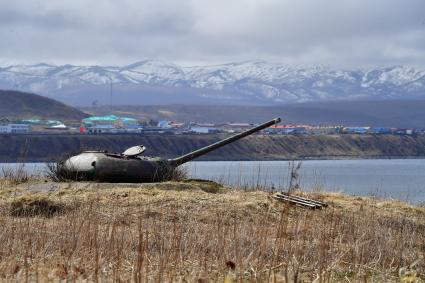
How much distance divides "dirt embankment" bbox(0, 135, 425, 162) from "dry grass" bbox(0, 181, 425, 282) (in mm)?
108422

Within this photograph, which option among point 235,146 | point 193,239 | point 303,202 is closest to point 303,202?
point 303,202

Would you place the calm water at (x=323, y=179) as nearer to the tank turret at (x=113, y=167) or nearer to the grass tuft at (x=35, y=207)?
the tank turret at (x=113, y=167)

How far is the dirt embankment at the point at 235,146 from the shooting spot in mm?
141125

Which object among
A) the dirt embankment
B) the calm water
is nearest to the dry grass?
the calm water

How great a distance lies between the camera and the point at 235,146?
152m

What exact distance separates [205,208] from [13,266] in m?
8.10

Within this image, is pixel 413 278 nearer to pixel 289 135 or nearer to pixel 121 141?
pixel 121 141

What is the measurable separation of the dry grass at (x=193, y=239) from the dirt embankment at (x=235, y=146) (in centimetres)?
10842

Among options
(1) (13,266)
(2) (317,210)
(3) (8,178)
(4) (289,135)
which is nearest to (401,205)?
(2) (317,210)

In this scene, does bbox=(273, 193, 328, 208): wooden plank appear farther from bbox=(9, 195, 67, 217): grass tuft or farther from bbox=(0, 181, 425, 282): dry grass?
bbox=(9, 195, 67, 217): grass tuft

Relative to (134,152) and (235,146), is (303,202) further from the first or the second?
(235,146)

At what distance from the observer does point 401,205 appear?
19.9m

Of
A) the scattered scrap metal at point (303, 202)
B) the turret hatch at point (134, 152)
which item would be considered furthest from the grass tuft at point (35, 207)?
the scattered scrap metal at point (303, 202)

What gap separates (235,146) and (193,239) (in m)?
141
